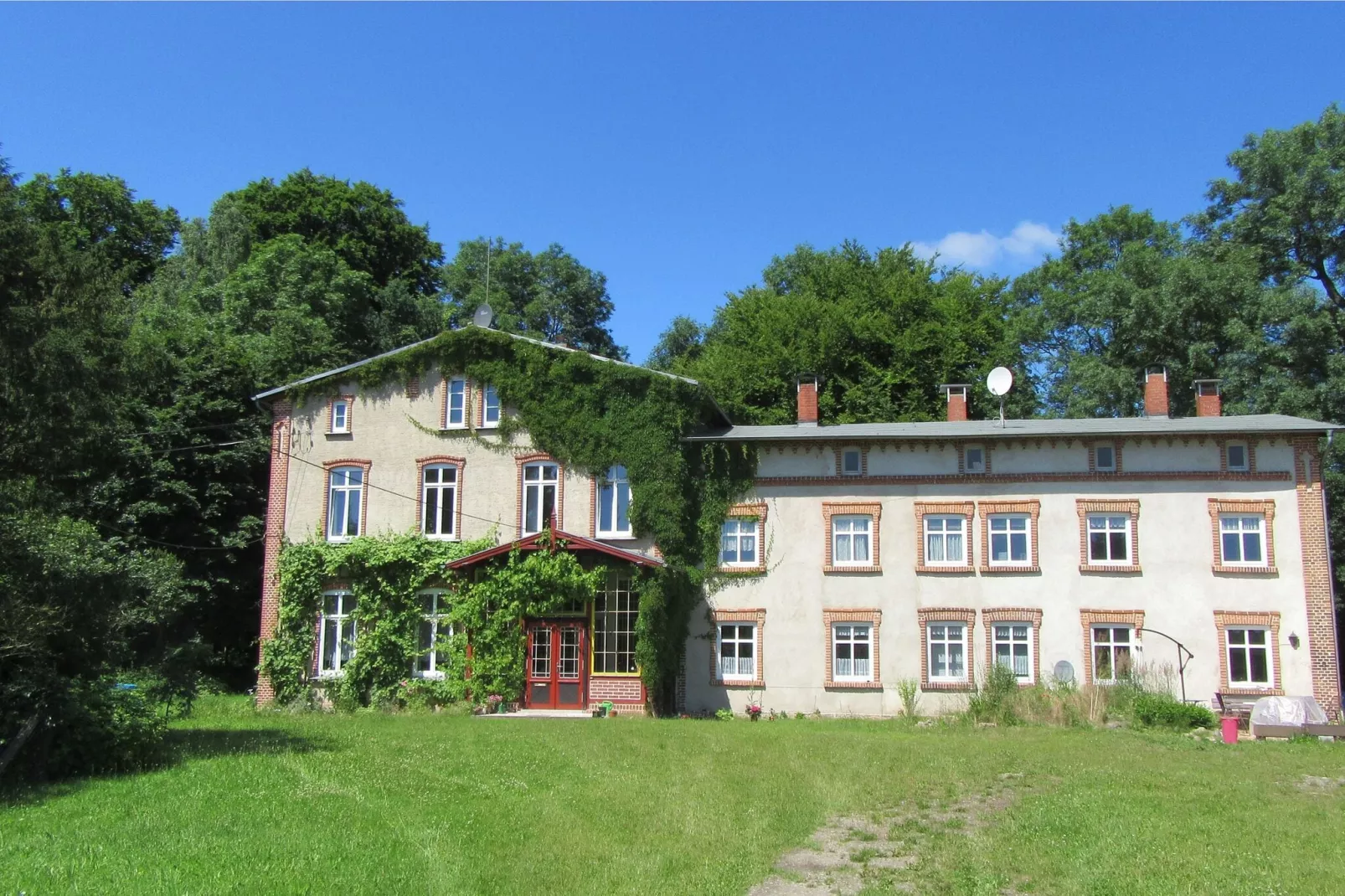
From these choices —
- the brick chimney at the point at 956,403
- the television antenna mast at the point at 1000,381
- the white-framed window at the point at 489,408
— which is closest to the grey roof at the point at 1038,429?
the television antenna mast at the point at 1000,381

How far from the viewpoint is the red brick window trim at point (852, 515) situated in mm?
27859

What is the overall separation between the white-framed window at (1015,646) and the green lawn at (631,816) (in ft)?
22.5

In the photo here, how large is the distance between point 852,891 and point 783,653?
18085mm

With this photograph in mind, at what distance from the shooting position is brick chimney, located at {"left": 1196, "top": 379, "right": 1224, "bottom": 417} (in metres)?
28.8

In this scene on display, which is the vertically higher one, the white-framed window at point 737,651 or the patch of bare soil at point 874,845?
the white-framed window at point 737,651

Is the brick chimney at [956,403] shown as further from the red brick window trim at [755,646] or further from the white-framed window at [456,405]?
the white-framed window at [456,405]

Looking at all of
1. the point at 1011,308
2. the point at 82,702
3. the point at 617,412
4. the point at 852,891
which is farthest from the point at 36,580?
the point at 1011,308

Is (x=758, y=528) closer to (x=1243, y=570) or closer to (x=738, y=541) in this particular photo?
(x=738, y=541)

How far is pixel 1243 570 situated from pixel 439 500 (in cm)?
2054

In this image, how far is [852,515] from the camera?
28141 mm

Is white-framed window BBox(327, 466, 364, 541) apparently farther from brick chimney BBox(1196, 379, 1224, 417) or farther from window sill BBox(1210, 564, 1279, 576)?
brick chimney BBox(1196, 379, 1224, 417)

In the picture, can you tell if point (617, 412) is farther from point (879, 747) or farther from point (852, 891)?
point (852, 891)

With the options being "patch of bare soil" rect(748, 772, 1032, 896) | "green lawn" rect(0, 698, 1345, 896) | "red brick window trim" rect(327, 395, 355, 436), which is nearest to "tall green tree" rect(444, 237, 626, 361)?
"red brick window trim" rect(327, 395, 355, 436)

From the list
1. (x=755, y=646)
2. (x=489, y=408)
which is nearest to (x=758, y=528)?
(x=755, y=646)
